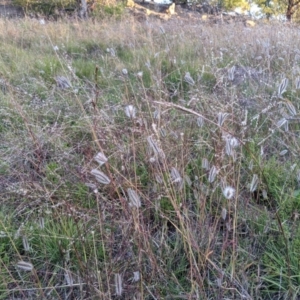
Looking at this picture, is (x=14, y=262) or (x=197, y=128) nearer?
(x=14, y=262)

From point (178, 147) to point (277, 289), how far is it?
2.83 feet

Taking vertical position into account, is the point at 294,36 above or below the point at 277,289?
above

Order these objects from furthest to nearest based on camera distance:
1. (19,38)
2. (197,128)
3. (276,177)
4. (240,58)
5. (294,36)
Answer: (19,38), (294,36), (240,58), (197,128), (276,177)

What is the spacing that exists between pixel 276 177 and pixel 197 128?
610mm

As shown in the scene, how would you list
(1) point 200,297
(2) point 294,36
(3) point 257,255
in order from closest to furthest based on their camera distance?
1. (1) point 200,297
2. (3) point 257,255
3. (2) point 294,36

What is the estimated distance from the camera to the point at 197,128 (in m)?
2.23

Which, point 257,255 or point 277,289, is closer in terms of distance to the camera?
point 277,289

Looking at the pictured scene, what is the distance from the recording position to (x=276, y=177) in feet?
6.03

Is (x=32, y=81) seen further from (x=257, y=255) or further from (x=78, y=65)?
(x=257, y=255)

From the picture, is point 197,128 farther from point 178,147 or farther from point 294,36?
point 294,36

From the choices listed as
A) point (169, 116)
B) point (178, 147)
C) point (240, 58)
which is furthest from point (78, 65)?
point (178, 147)

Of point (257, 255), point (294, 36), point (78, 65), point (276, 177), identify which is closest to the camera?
point (257, 255)

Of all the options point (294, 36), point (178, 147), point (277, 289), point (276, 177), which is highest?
point (294, 36)

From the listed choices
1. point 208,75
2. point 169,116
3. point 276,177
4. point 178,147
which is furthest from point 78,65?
point 276,177
